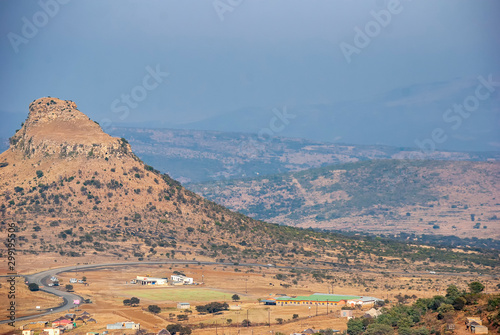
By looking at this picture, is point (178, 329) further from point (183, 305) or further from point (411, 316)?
point (411, 316)

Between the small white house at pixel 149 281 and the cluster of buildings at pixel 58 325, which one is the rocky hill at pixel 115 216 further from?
the cluster of buildings at pixel 58 325

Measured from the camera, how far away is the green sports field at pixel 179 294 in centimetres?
9912

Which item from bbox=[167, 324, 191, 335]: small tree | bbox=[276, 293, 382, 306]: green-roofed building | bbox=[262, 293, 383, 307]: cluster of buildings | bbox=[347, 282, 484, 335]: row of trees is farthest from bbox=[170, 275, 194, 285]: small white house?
bbox=[347, 282, 484, 335]: row of trees

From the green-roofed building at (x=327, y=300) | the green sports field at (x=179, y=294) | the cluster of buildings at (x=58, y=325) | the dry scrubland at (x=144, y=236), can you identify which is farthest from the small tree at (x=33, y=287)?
the green-roofed building at (x=327, y=300)

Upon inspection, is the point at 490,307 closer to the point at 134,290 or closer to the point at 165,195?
the point at 134,290

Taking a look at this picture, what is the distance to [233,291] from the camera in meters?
108

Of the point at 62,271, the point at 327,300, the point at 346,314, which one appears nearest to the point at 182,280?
the point at 62,271

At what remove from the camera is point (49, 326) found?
7619 cm

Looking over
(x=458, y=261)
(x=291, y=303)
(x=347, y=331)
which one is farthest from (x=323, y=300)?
(x=458, y=261)

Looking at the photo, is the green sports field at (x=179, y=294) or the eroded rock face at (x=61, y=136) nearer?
the green sports field at (x=179, y=294)

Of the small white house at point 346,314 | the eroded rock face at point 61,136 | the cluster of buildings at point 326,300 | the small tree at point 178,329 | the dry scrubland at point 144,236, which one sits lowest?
the small tree at point 178,329

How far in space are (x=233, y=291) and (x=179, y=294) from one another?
9.12 m

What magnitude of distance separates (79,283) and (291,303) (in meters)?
31.9

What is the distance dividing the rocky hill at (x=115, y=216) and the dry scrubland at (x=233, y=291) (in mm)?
13650
